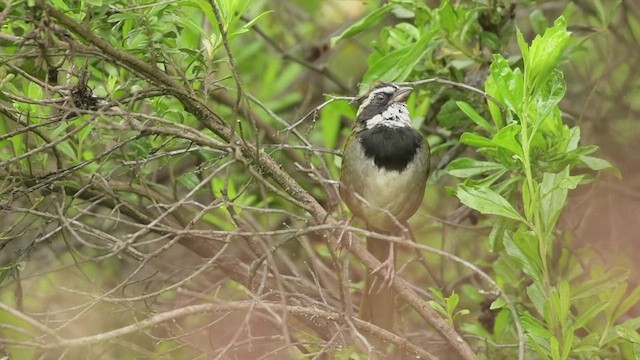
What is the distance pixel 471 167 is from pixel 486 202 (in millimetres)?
388

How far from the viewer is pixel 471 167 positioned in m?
3.09

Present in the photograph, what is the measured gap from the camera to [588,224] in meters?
3.93

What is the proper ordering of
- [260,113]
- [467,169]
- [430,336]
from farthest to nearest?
1. [260,113]
2. [430,336]
3. [467,169]

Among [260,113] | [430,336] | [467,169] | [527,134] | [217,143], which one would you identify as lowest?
[430,336]

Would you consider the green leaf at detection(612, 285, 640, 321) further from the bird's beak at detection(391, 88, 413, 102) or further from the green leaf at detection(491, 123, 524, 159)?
the bird's beak at detection(391, 88, 413, 102)

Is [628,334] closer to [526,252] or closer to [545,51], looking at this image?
[526,252]

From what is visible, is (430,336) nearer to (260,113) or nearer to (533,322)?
(533,322)

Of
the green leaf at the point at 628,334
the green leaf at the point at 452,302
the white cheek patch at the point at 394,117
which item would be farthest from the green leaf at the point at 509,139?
the white cheek patch at the point at 394,117

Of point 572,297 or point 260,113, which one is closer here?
point 572,297

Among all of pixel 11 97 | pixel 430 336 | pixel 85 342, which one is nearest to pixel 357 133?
pixel 430 336

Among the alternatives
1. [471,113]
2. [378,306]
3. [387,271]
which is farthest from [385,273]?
[471,113]

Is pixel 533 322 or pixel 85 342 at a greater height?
pixel 85 342

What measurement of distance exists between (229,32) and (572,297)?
47.9 inches

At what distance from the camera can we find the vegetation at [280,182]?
2.46 m
